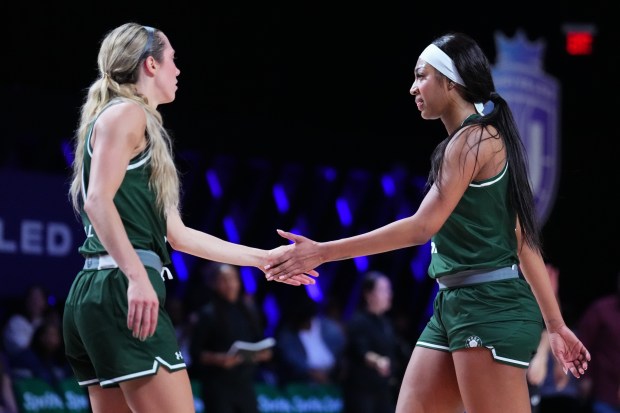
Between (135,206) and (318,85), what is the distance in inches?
346

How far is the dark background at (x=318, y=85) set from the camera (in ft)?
32.6

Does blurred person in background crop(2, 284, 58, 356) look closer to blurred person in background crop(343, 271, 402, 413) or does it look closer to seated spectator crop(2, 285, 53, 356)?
seated spectator crop(2, 285, 53, 356)

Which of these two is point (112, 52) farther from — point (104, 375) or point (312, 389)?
point (312, 389)

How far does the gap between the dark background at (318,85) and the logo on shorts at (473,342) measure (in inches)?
246

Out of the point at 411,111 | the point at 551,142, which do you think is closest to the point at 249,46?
the point at 411,111

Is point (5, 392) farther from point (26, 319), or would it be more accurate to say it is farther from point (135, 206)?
point (135, 206)

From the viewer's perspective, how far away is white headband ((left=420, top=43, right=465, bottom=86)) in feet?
13.1

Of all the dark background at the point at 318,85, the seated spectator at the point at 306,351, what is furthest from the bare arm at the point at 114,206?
the seated spectator at the point at 306,351

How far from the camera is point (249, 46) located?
1153 cm

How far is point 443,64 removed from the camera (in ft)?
13.1

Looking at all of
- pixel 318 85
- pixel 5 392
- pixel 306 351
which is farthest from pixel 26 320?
pixel 318 85

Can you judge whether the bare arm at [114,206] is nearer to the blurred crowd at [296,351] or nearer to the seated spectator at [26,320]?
the blurred crowd at [296,351]

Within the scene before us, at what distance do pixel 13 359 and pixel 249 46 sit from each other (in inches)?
178

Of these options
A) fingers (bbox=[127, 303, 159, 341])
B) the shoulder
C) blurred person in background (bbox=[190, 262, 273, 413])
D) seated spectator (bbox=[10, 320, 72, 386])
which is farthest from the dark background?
fingers (bbox=[127, 303, 159, 341])
